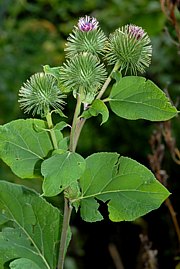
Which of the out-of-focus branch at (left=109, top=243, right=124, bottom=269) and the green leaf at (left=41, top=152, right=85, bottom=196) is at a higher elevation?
the green leaf at (left=41, top=152, right=85, bottom=196)

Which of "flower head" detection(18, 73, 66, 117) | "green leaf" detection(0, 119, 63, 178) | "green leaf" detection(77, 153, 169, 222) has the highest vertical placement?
"flower head" detection(18, 73, 66, 117)

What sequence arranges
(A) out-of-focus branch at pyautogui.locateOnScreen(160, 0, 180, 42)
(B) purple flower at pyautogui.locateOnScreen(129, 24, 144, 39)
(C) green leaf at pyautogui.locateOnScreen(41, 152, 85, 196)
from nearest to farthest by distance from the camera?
(C) green leaf at pyautogui.locateOnScreen(41, 152, 85, 196), (B) purple flower at pyautogui.locateOnScreen(129, 24, 144, 39), (A) out-of-focus branch at pyautogui.locateOnScreen(160, 0, 180, 42)

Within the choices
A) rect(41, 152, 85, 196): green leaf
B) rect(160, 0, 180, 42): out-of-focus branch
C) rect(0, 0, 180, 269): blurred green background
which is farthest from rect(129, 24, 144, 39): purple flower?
rect(0, 0, 180, 269): blurred green background

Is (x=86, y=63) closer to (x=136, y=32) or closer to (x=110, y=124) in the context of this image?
(x=136, y=32)

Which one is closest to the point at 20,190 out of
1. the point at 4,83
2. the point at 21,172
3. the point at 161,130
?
the point at 21,172

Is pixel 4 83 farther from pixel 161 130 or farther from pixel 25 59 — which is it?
pixel 161 130

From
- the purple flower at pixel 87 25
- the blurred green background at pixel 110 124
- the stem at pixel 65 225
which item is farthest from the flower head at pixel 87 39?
the blurred green background at pixel 110 124

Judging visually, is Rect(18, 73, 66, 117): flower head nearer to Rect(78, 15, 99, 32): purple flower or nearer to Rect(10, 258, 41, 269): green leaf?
Rect(78, 15, 99, 32): purple flower

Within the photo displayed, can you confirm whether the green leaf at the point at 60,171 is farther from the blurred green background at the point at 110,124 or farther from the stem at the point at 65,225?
the blurred green background at the point at 110,124
